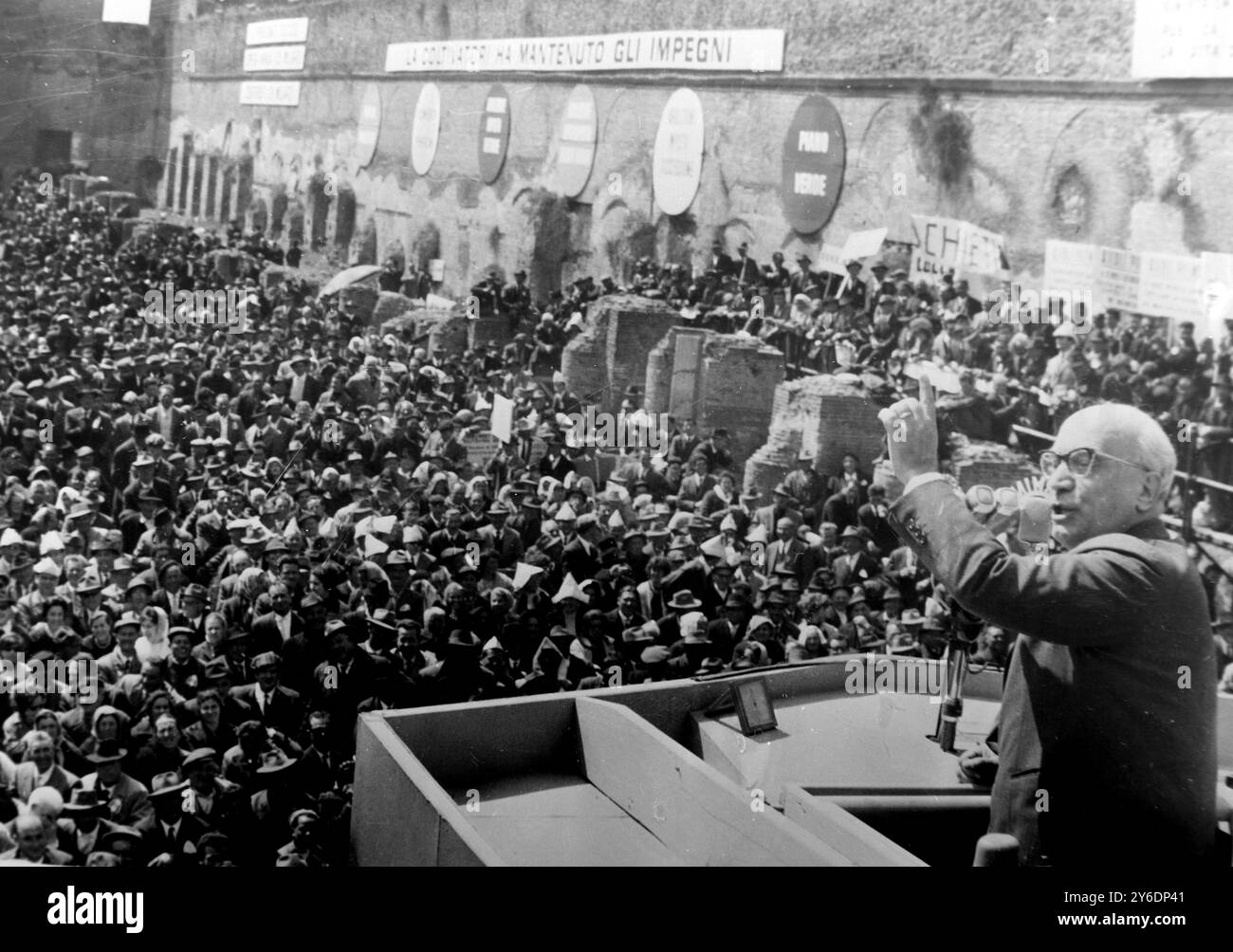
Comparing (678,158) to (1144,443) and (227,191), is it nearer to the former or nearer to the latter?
(227,191)

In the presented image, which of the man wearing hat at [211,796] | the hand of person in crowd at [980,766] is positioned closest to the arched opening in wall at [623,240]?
the man wearing hat at [211,796]

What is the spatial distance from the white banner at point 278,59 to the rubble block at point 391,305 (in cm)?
117

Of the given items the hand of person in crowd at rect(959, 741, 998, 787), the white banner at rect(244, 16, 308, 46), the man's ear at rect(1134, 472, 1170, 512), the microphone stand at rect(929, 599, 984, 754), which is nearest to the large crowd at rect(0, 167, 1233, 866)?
the white banner at rect(244, 16, 308, 46)

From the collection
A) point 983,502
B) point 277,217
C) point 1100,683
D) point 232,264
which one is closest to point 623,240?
point 277,217

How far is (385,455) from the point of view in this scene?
598cm

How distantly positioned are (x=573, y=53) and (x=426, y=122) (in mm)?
720

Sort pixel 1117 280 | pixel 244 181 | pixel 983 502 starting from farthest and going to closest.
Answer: pixel 244 181, pixel 1117 280, pixel 983 502

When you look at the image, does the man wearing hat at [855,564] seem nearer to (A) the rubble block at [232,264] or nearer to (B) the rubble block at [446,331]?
(B) the rubble block at [446,331]

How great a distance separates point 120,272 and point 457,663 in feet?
10.4

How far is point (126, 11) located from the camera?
419 centimetres

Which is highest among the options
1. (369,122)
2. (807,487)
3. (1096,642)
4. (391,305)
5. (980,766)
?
(369,122)

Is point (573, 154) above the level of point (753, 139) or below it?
below
